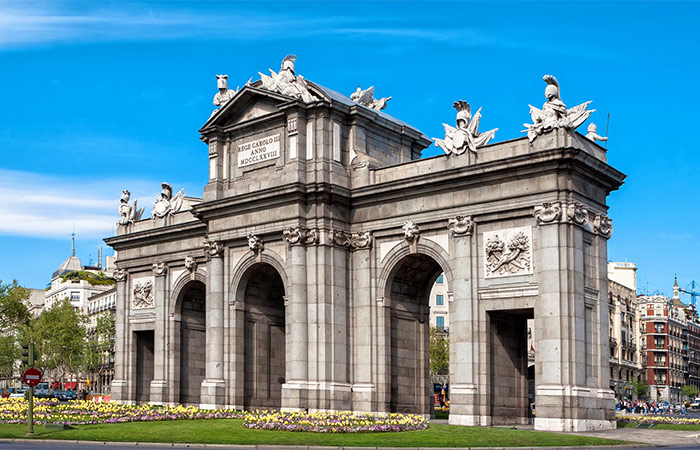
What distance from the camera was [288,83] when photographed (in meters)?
50.4

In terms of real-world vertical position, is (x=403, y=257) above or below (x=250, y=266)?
above

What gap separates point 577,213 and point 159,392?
31.2m

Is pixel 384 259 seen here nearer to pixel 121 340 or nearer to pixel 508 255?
pixel 508 255

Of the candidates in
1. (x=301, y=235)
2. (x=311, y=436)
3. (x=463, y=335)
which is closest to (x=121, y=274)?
(x=301, y=235)

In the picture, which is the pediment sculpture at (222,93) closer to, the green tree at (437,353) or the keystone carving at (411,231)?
the keystone carving at (411,231)

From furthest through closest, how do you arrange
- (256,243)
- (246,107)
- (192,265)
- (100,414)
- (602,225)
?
(192,265) < (246,107) < (256,243) < (100,414) < (602,225)

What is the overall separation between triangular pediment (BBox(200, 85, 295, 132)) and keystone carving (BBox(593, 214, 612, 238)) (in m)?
17.9

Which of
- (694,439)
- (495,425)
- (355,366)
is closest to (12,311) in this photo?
(355,366)

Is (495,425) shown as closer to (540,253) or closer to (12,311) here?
(540,253)

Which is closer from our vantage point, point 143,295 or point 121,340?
point 143,295

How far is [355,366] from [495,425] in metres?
8.37

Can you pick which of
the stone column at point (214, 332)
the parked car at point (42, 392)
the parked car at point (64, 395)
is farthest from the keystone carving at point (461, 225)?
the parked car at point (64, 395)

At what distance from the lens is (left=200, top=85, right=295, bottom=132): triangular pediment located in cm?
5106

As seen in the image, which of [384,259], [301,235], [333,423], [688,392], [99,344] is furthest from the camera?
[688,392]
